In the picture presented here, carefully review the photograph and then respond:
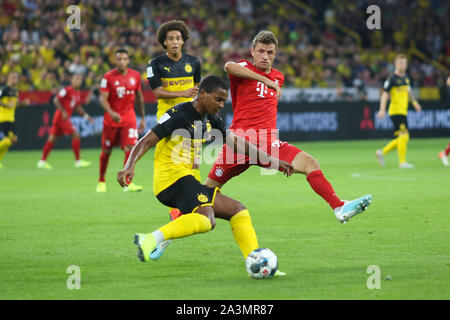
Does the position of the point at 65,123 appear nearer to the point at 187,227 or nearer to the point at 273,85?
the point at 273,85

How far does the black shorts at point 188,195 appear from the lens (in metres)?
6.72

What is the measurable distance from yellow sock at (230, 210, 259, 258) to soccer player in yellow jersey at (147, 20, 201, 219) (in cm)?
336

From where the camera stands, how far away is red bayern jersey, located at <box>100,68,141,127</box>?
14.2m

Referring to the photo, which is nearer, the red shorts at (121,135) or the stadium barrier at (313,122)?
the red shorts at (121,135)

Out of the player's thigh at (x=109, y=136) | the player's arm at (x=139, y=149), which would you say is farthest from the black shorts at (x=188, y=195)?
the player's thigh at (x=109, y=136)

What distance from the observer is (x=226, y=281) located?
6.56 metres

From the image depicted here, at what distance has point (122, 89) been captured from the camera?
46.7ft

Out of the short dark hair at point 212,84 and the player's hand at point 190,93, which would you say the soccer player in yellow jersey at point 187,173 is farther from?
the player's hand at point 190,93

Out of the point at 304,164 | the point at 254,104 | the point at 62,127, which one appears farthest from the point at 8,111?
the point at 304,164

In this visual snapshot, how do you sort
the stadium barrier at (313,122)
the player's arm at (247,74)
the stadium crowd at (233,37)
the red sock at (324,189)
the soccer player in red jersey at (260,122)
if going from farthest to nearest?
the stadium crowd at (233,37) → the stadium barrier at (313,122) → the player's arm at (247,74) → the soccer player in red jersey at (260,122) → the red sock at (324,189)

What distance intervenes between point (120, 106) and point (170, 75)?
4.14 metres

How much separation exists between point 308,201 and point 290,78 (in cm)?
1858

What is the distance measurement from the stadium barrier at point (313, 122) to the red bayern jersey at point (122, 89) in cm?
1062
